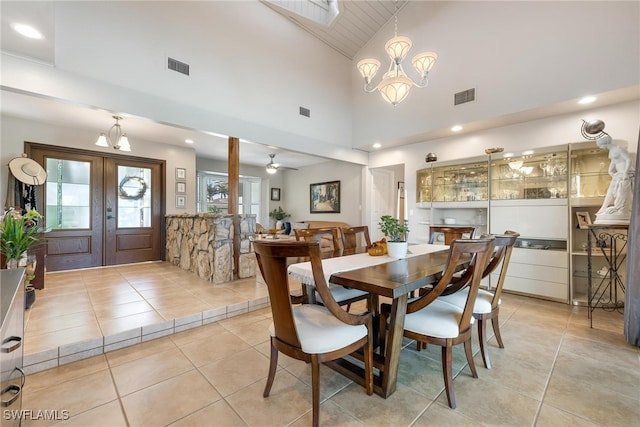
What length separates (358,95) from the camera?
5.57 metres

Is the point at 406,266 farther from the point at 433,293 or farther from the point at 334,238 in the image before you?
the point at 334,238

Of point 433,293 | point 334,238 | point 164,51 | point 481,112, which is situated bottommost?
point 433,293

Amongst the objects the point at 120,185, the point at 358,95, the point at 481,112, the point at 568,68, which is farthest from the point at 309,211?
the point at 568,68

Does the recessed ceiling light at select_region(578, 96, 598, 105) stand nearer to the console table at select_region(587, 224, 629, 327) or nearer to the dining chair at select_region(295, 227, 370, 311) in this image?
the console table at select_region(587, 224, 629, 327)

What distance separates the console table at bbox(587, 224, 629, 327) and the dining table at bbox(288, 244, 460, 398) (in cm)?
198

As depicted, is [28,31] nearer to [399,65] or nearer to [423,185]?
[399,65]

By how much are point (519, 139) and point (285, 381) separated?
4.45 m

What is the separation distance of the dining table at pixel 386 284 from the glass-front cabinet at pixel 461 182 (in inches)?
108

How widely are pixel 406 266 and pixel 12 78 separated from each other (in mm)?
3806

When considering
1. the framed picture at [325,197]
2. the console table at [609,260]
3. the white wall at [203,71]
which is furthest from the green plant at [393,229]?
Result: the framed picture at [325,197]

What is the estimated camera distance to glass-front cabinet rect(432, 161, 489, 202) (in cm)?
416

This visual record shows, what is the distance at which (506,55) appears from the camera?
3.63 m

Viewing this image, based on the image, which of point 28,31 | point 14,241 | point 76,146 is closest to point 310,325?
point 14,241

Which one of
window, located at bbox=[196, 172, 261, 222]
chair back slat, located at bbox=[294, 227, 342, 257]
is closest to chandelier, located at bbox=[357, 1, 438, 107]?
chair back slat, located at bbox=[294, 227, 342, 257]
